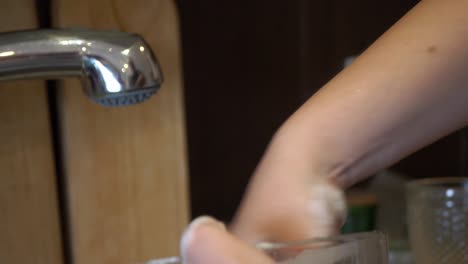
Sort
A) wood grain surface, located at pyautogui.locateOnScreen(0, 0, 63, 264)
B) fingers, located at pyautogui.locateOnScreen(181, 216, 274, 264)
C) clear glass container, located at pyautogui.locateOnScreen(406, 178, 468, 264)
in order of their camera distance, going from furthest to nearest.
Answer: clear glass container, located at pyautogui.locateOnScreen(406, 178, 468, 264) → wood grain surface, located at pyautogui.locateOnScreen(0, 0, 63, 264) → fingers, located at pyautogui.locateOnScreen(181, 216, 274, 264)

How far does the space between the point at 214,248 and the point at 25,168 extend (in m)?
0.15

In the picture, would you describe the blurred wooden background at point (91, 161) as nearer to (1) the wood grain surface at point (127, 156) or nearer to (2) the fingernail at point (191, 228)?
(1) the wood grain surface at point (127, 156)

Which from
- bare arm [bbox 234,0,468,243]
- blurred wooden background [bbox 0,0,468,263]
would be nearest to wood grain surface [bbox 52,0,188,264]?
blurred wooden background [bbox 0,0,468,263]

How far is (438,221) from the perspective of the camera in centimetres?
42

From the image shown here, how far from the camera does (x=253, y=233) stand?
22 centimetres

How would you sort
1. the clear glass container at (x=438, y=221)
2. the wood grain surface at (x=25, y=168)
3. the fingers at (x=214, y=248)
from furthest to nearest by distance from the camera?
the clear glass container at (x=438, y=221), the wood grain surface at (x=25, y=168), the fingers at (x=214, y=248)

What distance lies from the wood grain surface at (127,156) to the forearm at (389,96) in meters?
0.11

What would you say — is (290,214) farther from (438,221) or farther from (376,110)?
(438,221)

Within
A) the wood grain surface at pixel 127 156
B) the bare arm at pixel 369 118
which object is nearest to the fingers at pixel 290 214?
the bare arm at pixel 369 118

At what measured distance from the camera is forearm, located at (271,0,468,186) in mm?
240

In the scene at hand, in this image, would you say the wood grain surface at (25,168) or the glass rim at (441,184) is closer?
the wood grain surface at (25,168)

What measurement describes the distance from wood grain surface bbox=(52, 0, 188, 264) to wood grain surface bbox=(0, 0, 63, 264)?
1 cm

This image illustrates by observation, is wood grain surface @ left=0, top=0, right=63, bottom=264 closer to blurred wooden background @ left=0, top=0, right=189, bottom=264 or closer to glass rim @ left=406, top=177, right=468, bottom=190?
blurred wooden background @ left=0, top=0, right=189, bottom=264

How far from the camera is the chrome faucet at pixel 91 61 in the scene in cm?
25
